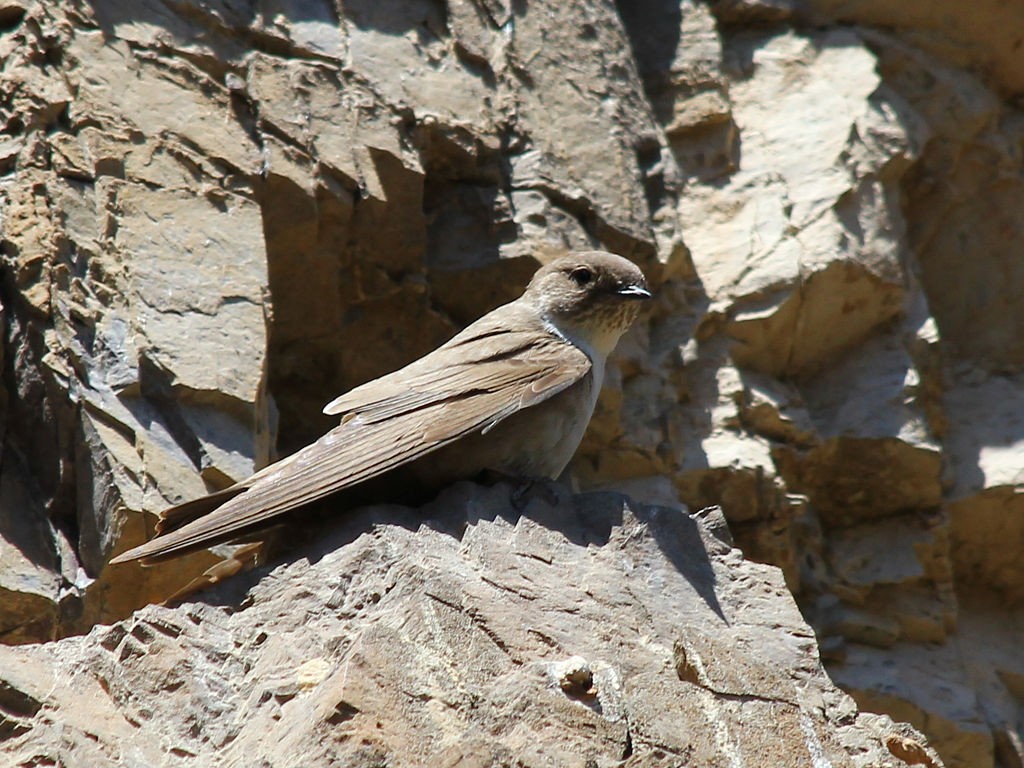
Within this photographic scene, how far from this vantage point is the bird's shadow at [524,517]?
4539 millimetres

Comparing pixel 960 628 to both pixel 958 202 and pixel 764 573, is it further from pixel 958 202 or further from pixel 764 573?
pixel 764 573

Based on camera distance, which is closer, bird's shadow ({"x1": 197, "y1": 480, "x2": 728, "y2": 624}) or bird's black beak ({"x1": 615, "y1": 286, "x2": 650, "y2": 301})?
bird's shadow ({"x1": 197, "y1": 480, "x2": 728, "y2": 624})

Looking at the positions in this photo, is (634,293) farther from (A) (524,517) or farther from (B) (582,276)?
(A) (524,517)

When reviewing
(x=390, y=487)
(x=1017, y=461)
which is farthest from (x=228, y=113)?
(x=1017, y=461)

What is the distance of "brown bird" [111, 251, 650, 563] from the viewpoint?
4.61m

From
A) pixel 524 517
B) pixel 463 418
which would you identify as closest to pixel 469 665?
pixel 524 517

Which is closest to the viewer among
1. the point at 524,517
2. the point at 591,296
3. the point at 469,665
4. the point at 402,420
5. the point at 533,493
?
the point at 469,665

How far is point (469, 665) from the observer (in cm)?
389

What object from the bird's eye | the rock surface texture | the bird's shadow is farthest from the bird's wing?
the bird's eye

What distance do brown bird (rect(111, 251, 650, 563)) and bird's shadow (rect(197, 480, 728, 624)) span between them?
15 cm

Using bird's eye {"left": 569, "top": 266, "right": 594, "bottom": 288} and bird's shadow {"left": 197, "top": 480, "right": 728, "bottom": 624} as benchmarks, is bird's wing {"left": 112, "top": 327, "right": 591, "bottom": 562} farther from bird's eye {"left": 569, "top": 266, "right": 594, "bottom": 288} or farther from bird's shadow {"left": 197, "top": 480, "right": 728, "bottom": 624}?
bird's eye {"left": 569, "top": 266, "right": 594, "bottom": 288}

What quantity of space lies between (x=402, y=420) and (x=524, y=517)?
2.30 feet

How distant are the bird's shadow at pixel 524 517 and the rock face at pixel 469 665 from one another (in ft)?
0.03

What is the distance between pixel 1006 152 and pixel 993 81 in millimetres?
517
